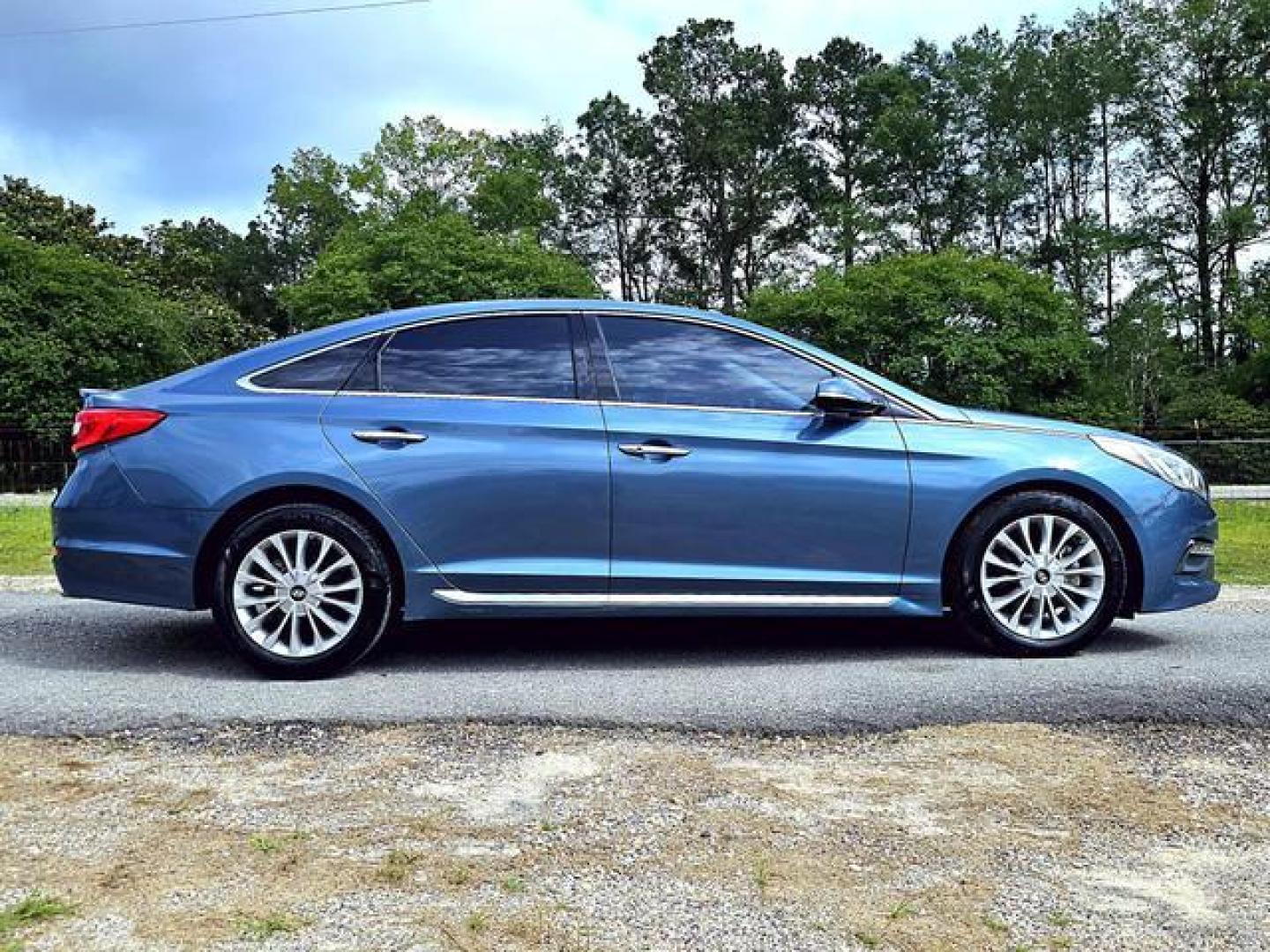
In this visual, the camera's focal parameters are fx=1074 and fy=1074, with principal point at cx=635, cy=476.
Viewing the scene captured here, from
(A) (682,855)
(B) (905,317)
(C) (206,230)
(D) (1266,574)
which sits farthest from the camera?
(C) (206,230)

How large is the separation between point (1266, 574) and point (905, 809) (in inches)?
251

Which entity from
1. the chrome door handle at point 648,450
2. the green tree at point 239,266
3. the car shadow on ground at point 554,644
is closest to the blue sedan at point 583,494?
the chrome door handle at point 648,450

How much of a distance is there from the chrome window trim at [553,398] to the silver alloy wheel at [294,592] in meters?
0.66

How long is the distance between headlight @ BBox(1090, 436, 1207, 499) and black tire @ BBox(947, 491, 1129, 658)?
0.33m

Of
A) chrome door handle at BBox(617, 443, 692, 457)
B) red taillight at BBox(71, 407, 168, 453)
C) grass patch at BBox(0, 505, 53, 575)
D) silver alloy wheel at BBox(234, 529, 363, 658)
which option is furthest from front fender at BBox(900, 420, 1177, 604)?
grass patch at BBox(0, 505, 53, 575)

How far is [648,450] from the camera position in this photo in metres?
4.38

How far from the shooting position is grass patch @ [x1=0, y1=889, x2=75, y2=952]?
2059mm

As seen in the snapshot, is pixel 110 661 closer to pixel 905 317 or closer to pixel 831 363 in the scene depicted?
pixel 831 363

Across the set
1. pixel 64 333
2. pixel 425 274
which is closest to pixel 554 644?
pixel 64 333

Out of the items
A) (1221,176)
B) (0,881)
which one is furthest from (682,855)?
(1221,176)

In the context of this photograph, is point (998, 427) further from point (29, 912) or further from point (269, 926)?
point (29, 912)

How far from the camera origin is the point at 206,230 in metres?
74.4

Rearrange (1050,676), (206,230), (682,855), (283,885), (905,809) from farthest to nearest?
(206,230)
(1050,676)
(905,809)
(682,855)
(283,885)

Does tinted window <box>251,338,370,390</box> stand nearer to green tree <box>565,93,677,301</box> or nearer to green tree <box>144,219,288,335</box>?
green tree <box>565,93,677,301</box>
